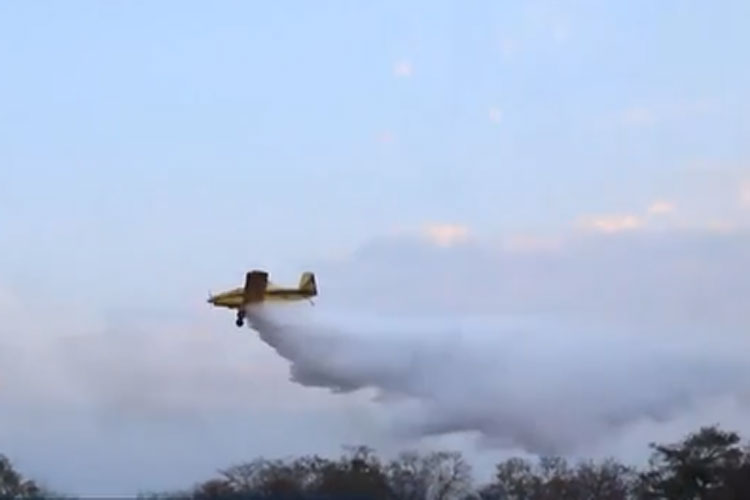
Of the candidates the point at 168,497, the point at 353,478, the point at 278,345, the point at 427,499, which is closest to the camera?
the point at 168,497

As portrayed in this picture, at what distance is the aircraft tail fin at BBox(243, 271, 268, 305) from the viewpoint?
6344 cm

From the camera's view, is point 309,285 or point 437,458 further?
point 437,458

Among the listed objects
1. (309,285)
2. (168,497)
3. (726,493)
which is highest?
(309,285)

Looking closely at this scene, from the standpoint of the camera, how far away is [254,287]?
63.5 m

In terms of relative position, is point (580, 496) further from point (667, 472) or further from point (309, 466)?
point (309, 466)

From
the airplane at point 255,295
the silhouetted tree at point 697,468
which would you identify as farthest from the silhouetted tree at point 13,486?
the silhouetted tree at point 697,468

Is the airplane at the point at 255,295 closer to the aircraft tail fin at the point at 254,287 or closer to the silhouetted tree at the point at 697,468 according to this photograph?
the aircraft tail fin at the point at 254,287

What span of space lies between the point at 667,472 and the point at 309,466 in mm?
21893

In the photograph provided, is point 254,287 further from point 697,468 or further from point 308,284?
point 697,468

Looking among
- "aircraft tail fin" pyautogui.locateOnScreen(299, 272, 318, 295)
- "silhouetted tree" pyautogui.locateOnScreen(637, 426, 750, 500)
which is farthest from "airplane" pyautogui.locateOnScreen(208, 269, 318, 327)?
"silhouetted tree" pyautogui.locateOnScreen(637, 426, 750, 500)

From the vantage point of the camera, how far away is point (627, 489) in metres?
102

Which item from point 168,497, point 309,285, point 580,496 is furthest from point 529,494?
point 168,497

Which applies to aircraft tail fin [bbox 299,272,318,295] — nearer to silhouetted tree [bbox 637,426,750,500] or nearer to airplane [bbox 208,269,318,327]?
airplane [bbox 208,269,318,327]

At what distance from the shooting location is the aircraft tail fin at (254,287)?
63438mm
